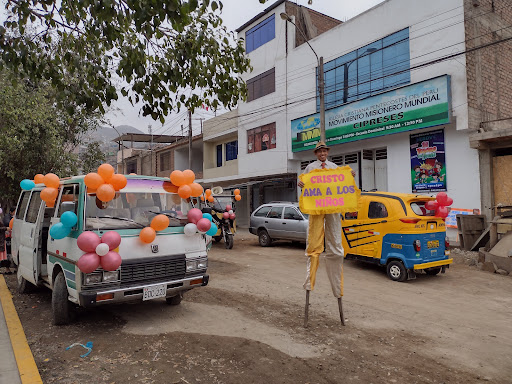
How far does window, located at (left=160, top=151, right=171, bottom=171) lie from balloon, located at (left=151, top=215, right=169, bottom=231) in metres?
28.3

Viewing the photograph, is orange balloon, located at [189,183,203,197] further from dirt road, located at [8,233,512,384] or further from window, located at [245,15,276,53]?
window, located at [245,15,276,53]

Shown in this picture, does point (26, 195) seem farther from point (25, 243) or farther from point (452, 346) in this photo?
point (452, 346)

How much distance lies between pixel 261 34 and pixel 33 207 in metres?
19.2

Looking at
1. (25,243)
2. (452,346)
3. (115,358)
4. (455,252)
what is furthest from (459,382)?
(455,252)

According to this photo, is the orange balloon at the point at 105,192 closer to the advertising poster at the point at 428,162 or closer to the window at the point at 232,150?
the advertising poster at the point at 428,162

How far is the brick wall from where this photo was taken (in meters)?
12.7

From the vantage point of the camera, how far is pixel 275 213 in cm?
1371

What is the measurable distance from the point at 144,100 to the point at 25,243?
13.0 ft

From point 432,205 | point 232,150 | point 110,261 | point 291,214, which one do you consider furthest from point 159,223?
point 232,150

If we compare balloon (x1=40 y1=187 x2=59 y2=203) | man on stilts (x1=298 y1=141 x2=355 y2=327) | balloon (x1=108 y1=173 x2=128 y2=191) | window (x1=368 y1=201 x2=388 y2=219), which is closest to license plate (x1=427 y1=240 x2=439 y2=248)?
window (x1=368 y1=201 x2=388 y2=219)

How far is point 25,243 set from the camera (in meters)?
6.27

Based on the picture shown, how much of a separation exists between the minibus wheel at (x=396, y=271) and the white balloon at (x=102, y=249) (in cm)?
597

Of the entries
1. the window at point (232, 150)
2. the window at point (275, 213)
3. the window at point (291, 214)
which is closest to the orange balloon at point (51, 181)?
the window at point (291, 214)

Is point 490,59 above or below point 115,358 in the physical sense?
above
